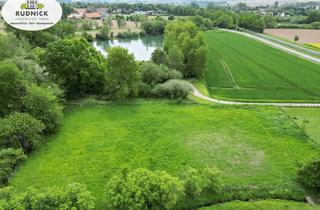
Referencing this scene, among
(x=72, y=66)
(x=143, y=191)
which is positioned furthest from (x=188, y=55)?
(x=143, y=191)

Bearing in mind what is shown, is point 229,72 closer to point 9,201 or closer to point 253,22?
point 9,201

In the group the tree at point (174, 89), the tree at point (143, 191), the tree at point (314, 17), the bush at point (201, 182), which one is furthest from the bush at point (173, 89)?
the tree at point (314, 17)

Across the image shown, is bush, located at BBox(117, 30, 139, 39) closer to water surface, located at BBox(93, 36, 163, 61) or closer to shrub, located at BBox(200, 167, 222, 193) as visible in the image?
water surface, located at BBox(93, 36, 163, 61)

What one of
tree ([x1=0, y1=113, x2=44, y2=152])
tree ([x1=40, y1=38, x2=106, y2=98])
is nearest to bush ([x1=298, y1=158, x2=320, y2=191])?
tree ([x1=0, y1=113, x2=44, y2=152])

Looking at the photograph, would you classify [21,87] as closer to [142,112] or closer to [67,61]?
[67,61]

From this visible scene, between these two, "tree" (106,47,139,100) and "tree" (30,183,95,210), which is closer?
"tree" (30,183,95,210)

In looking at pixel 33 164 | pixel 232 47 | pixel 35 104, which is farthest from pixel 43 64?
pixel 232 47
